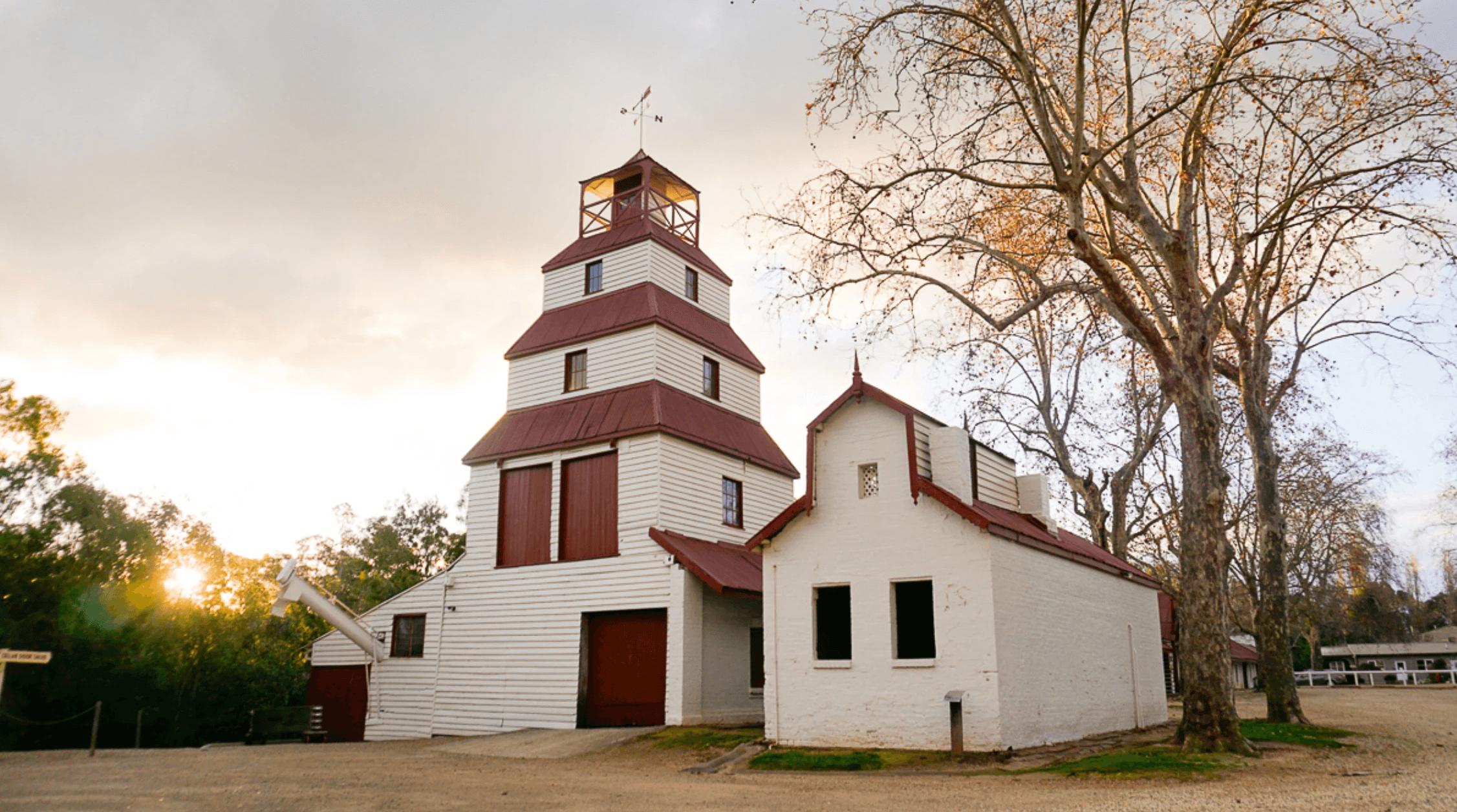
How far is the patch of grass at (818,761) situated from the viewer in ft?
46.4

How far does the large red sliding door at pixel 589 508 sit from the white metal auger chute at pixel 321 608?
21.2ft

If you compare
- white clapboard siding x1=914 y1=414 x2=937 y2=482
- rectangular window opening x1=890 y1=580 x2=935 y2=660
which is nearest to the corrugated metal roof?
rectangular window opening x1=890 y1=580 x2=935 y2=660

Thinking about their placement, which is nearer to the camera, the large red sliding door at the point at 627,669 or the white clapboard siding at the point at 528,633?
the large red sliding door at the point at 627,669

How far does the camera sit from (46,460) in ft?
109

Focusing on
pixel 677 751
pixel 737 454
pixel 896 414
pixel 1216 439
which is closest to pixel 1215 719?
pixel 1216 439

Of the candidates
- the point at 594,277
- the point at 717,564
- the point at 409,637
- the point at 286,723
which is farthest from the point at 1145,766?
the point at 286,723

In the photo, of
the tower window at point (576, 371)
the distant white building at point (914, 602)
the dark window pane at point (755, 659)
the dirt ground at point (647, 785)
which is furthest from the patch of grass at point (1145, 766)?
the tower window at point (576, 371)

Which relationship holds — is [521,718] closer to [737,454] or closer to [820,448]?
[737,454]

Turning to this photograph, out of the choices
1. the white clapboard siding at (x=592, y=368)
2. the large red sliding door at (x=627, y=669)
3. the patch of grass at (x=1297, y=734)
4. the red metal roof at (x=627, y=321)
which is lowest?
the patch of grass at (x=1297, y=734)

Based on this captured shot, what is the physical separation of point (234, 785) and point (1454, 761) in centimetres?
1665

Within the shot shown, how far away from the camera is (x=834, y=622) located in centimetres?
1778

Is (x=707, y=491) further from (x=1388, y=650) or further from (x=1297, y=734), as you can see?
(x=1388, y=650)

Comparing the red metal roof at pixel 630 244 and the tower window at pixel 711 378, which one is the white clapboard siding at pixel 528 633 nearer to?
the tower window at pixel 711 378

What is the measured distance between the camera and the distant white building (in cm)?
1506
